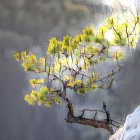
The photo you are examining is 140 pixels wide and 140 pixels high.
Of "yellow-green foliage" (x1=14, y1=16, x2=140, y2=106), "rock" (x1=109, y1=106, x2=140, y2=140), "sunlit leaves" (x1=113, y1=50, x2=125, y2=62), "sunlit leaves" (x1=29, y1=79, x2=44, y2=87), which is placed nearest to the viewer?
"rock" (x1=109, y1=106, x2=140, y2=140)

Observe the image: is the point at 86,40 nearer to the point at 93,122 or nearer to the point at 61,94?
the point at 61,94

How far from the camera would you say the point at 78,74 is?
7.94ft

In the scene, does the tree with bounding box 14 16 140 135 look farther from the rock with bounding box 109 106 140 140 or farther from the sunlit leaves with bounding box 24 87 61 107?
the rock with bounding box 109 106 140 140

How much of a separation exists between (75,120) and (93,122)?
0.18 m

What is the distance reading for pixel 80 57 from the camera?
2.31 metres

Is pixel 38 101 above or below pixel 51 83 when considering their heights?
below

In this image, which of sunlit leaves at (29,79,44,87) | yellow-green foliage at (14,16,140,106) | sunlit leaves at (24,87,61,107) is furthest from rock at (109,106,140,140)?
sunlit leaves at (29,79,44,87)

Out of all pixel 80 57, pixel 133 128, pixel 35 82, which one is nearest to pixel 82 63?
pixel 80 57

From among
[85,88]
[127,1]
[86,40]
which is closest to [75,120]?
[85,88]

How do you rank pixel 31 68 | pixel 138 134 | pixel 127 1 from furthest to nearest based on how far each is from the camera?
pixel 31 68 < pixel 127 1 < pixel 138 134

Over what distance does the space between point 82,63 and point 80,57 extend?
124mm

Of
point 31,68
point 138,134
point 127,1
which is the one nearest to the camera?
point 138,134

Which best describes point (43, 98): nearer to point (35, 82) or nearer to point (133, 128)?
point (35, 82)

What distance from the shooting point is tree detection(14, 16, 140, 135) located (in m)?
2.15
